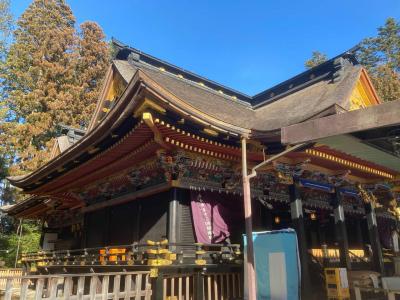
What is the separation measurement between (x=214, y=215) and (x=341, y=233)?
12.9ft

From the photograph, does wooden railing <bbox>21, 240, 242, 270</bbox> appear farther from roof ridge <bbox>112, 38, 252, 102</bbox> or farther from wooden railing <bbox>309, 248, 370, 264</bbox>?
roof ridge <bbox>112, 38, 252, 102</bbox>

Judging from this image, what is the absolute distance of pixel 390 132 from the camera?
5.13 m

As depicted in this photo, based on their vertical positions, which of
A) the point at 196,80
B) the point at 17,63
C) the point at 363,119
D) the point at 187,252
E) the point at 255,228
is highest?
the point at 17,63

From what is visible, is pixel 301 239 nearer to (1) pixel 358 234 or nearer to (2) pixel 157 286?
(2) pixel 157 286

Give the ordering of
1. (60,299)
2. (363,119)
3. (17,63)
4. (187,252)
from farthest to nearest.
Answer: (17,63), (187,252), (60,299), (363,119)

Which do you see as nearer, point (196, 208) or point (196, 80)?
point (196, 208)

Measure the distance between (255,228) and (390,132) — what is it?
21.2ft

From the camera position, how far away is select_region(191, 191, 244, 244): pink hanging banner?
31.2 feet

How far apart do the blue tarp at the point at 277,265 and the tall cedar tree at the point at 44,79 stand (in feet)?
76.0

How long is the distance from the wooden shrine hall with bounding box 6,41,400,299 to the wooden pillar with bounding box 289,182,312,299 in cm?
3

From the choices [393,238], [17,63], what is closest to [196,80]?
[393,238]

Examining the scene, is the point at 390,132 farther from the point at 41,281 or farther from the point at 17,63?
the point at 17,63

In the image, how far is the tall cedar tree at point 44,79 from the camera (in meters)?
27.7

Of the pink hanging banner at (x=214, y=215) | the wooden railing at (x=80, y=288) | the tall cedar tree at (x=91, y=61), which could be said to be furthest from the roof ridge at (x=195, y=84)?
the tall cedar tree at (x=91, y=61)
